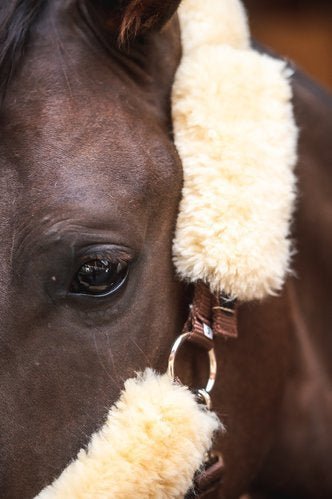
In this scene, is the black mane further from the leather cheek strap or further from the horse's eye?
the leather cheek strap

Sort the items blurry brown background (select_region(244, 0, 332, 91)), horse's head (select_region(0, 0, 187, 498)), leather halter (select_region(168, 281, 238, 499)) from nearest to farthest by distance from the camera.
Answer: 1. horse's head (select_region(0, 0, 187, 498))
2. leather halter (select_region(168, 281, 238, 499))
3. blurry brown background (select_region(244, 0, 332, 91))

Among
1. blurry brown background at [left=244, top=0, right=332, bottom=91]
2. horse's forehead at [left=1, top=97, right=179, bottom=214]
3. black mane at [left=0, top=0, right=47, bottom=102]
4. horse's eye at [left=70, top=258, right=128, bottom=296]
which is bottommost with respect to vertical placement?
blurry brown background at [left=244, top=0, right=332, bottom=91]

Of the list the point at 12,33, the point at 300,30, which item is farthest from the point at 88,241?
the point at 300,30

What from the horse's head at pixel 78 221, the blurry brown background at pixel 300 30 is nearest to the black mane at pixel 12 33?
the horse's head at pixel 78 221

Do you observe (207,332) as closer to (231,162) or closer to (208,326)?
(208,326)

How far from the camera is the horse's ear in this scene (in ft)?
2.78

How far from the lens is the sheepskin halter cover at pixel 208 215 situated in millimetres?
796

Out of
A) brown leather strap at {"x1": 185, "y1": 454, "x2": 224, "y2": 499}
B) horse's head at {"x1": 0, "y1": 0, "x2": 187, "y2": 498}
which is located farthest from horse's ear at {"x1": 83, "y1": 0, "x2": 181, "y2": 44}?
brown leather strap at {"x1": 185, "y1": 454, "x2": 224, "y2": 499}

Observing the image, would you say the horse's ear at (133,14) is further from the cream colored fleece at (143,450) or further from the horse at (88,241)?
the cream colored fleece at (143,450)

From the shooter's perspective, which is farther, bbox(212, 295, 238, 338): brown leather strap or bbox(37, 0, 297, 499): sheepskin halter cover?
bbox(212, 295, 238, 338): brown leather strap

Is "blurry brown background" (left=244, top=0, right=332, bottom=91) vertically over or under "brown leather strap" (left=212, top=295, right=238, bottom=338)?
under

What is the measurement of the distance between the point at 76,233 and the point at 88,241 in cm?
2

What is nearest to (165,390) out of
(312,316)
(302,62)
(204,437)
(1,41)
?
(204,437)

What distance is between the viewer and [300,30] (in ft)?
10.1
